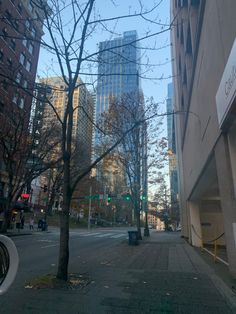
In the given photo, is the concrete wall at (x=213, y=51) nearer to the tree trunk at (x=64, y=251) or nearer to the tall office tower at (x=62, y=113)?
the tall office tower at (x=62, y=113)

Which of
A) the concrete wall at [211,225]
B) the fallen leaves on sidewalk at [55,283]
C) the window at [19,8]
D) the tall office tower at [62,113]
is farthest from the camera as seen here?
the window at [19,8]

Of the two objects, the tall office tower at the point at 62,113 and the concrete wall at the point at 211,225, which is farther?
the concrete wall at the point at 211,225

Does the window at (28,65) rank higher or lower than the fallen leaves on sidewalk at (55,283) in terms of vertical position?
higher

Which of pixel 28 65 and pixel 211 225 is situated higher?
pixel 28 65

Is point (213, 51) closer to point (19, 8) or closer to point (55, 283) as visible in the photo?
point (55, 283)

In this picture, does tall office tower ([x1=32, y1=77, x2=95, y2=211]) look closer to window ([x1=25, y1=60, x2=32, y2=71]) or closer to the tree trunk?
the tree trunk

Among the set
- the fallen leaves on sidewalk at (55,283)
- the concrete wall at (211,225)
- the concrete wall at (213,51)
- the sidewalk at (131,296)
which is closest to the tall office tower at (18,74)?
the concrete wall at (211,225)

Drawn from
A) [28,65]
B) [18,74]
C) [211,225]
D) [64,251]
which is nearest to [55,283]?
[64,251]

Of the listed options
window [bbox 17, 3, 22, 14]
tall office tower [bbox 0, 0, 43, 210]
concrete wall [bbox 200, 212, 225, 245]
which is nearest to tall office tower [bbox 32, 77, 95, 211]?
tall office tower [bbox 0, 0, 43, 210]

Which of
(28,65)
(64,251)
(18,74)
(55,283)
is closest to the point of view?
(55,283)

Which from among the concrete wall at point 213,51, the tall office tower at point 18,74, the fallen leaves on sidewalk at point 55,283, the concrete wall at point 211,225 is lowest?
the fallen leaves on sidewalk at point 55,283

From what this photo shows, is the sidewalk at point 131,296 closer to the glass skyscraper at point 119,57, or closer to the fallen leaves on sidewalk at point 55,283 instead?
the fallen leaves on sidewalk at point 55,283

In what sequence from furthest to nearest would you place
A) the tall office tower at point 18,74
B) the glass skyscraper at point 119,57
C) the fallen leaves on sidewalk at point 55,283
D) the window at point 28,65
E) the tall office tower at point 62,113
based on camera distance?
the window at point 28,65 → the tall office tower at point 18,74 → the tall office tower at point 62,113 → the glass skyscraper at point 119,57 → the fallen leaves on sidewalk at point 55,283

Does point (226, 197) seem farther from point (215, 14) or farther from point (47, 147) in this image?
point (47, 147)
